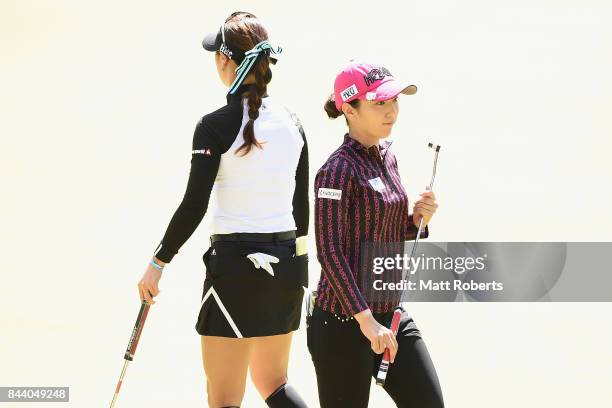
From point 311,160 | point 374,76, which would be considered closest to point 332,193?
point 374,76

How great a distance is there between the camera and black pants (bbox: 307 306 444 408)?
454cm

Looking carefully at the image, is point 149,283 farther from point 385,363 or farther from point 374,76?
point 374,76

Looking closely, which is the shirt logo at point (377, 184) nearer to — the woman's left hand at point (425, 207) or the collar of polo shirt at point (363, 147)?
the collar of polo shirt at point (363, 147)

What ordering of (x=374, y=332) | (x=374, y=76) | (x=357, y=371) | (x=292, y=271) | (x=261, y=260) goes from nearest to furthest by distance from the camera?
(x=374, y=332) → (x=357, y=371) → (x=374, y=76) → (x=261, y=260) → (x=292, y=271)

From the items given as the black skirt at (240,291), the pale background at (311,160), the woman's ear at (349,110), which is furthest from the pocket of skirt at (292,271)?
the pale background at (311,160)

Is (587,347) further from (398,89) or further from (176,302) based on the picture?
(398,89)

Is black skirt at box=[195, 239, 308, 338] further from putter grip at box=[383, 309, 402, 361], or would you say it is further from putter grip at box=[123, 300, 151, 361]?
putter grip at box=[383, 309, 402, 361]

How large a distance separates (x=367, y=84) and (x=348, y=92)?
0.27 feet

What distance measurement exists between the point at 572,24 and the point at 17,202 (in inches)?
322

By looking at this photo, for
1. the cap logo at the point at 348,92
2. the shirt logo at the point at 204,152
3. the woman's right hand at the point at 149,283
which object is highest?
the cap logo at the point at 348,92

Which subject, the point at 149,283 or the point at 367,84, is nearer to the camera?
the point at 367,84

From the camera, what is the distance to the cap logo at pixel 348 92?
15.3 ft

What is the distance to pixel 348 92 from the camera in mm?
4668

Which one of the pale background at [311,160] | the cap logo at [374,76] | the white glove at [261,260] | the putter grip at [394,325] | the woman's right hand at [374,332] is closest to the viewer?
the woman's right hand at [374,332]
